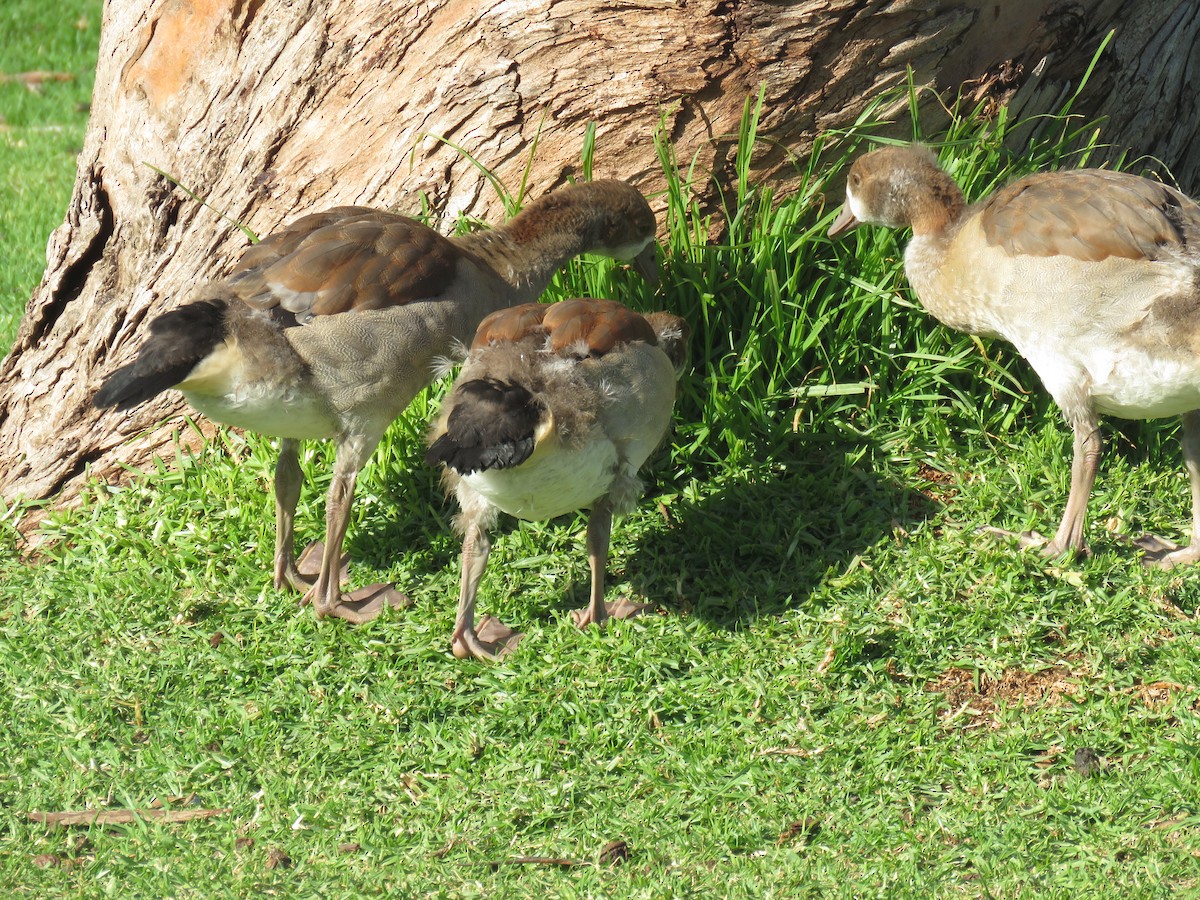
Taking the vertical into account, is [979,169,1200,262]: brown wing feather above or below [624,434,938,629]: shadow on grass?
above

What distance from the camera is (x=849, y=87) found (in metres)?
5.84

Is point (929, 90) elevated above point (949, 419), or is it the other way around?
point (929, 90)

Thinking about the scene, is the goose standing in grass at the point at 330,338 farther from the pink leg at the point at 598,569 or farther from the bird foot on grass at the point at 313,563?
the pink leg at the point at 598,569

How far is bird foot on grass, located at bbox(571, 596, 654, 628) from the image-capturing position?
5266mm

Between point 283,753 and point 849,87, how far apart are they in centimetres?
374

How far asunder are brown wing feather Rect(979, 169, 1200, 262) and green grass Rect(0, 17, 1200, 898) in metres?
0.73

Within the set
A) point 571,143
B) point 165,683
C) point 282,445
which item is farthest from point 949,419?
point 165,683

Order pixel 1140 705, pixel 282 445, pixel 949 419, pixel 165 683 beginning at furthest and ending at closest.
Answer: pixel 949 419
pixel 282 445
pixel 165 683
pixel 1140 705

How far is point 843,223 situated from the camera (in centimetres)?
600

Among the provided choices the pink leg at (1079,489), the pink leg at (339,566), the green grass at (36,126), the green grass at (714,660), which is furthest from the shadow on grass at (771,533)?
the green grass at (36,126)

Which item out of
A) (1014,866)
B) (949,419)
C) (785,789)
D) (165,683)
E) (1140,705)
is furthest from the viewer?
(949,419)

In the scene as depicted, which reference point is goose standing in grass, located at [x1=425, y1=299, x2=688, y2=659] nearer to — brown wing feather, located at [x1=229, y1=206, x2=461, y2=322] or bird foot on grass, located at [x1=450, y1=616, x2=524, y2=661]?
bird foot on grass, located at [x1=450, y1=616, x2=524, y2=661]

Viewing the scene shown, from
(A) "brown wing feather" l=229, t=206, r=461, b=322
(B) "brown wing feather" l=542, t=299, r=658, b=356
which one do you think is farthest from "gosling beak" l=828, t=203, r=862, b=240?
(A) "brown wing feather" l=229, t=206, r=461, b=322

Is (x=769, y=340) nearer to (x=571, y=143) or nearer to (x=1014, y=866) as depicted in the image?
(x=571, y=143)
